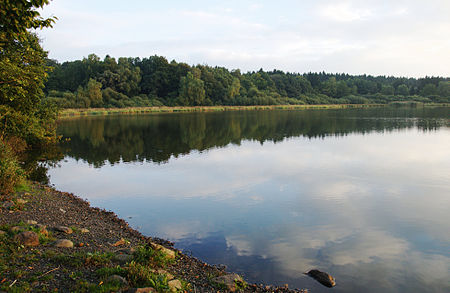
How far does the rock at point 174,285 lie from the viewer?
619 centimetres

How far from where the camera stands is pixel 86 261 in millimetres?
6809

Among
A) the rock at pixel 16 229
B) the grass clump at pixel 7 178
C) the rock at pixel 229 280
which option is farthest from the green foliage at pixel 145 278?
the grass clump at pixel 7 178

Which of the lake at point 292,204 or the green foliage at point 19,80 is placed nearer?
the green foliage at point 19,80

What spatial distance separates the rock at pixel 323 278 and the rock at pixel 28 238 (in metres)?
6.53

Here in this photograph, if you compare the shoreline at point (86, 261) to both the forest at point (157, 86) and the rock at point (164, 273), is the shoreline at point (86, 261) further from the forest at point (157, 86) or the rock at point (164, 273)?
the forest at point (157, 86)

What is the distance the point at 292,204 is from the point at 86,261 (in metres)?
9.24

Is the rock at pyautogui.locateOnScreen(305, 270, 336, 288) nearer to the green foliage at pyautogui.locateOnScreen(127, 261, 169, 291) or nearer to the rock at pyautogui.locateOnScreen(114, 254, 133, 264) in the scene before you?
the green foliage at pyautogui.locateOnScreen(127, 261, 169, 291)

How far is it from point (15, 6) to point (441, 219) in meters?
14.9

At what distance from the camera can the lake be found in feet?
29.2

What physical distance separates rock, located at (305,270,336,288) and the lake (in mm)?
159

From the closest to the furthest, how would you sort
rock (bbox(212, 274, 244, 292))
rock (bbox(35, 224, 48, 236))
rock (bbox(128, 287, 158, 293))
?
rock (bbox(128, 287, 158, 293)) < rock (bbox(212, 274, 244, 292)) < rock (bbox(35, 224, 48, 236))

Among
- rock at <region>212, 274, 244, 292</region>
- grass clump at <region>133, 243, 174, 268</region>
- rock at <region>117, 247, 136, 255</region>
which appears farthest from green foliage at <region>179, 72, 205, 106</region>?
rock at <region>212, 274, 244, 292</region>

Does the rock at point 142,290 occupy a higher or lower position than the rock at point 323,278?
higher

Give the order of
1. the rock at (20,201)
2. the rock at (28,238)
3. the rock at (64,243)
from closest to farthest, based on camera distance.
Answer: the rock at (28,238) → the rock at (64,243) → the rock at (20,201)
